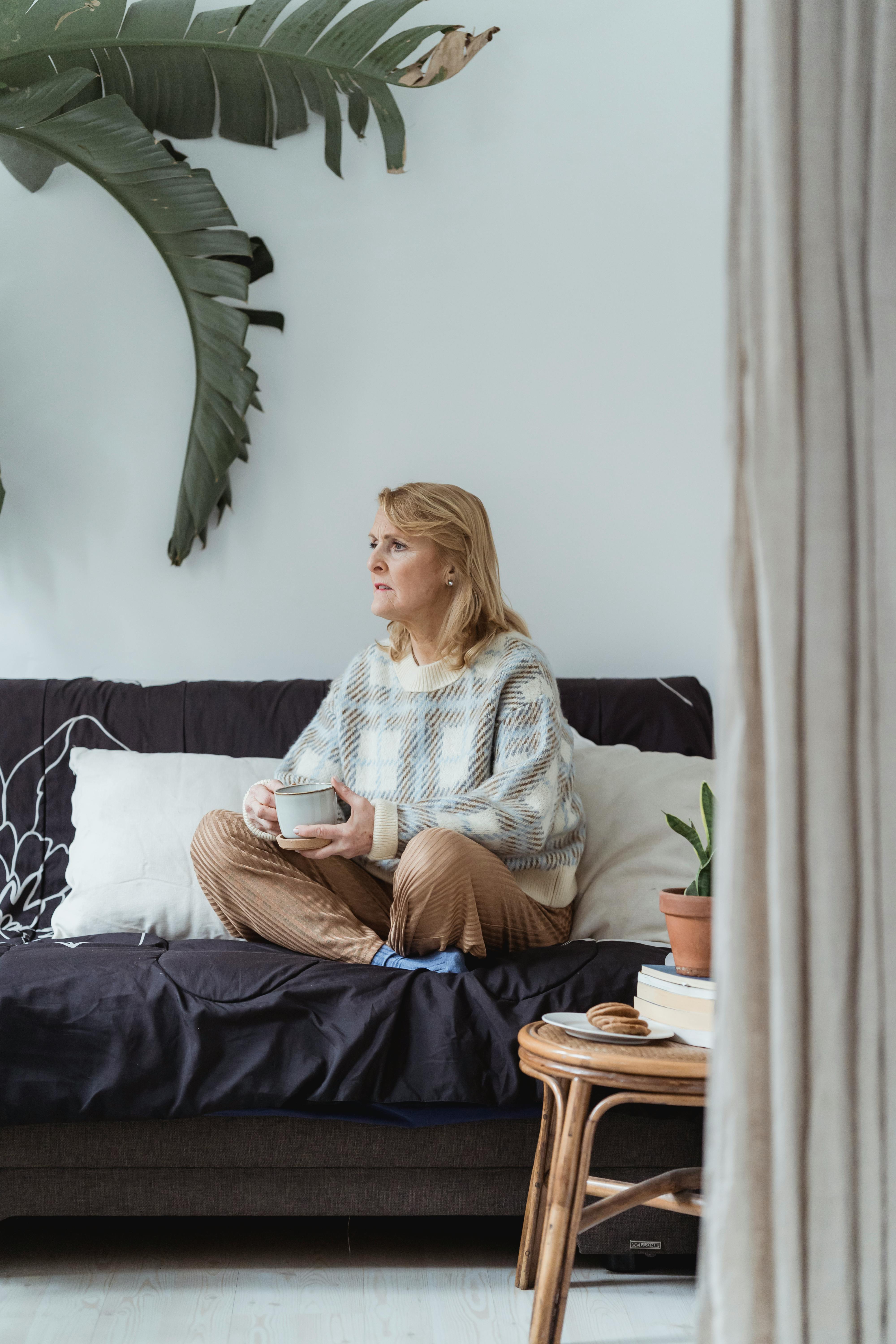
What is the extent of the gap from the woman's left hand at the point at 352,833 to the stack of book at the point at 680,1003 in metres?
0.52

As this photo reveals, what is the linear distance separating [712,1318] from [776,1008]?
186 millimetres

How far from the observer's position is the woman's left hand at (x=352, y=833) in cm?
169

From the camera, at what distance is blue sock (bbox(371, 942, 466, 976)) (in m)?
1.57

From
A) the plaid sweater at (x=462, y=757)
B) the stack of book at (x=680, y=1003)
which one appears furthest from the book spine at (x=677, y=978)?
the plaid sweater at (x=462, y=757)

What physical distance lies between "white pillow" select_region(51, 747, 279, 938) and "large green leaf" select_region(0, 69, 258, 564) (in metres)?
0.58

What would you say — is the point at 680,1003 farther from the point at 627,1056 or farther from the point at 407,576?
the point at 407,576

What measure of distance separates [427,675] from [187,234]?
3.82 ft

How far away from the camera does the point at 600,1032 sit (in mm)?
1255

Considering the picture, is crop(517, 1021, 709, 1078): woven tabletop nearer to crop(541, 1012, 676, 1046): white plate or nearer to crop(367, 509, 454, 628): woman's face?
crop(541, 1012, 676, 1046): white plate

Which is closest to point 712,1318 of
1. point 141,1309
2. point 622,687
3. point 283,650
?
point 141,1309

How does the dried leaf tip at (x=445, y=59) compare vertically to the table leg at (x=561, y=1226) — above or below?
above

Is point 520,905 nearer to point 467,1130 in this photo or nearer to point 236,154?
point 467,1130

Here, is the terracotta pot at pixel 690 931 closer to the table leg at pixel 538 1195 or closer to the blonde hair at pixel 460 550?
the table leg at pixel 538 1195

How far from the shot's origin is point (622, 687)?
2.24 metres
